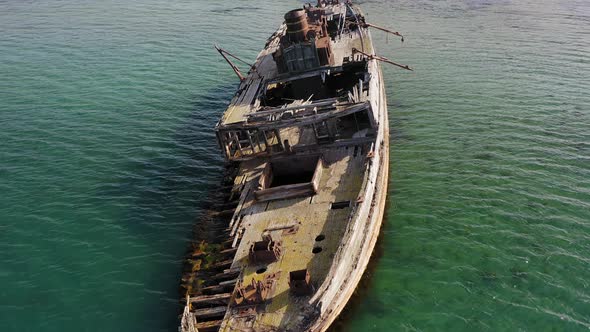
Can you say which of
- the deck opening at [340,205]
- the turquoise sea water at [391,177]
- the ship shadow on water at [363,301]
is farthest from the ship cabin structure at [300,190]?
the turquoise sea water at [391,177]

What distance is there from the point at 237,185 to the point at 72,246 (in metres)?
7.53

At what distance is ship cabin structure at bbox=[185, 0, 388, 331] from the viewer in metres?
13.9

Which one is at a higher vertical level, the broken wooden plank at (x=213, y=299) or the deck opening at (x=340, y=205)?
the deck opening at (x=340, y=205)

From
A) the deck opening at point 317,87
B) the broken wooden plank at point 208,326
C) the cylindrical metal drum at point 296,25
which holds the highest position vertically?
the cylindrical metal drum at point 296,25

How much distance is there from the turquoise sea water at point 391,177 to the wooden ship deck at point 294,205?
1612 mm

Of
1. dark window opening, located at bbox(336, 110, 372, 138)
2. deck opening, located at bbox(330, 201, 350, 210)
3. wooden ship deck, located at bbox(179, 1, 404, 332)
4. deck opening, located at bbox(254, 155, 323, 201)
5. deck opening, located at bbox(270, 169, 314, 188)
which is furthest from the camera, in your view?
dark window opening, located at bbox(336, 110, 372, 138)

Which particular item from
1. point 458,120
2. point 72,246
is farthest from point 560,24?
point 72,246

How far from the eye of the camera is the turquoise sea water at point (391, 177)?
1585 centimetres

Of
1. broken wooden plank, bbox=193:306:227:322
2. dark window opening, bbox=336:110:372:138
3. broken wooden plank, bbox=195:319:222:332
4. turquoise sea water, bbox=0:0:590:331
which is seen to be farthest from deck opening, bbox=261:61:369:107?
broken wooden plank, bbox=195:319:222:332

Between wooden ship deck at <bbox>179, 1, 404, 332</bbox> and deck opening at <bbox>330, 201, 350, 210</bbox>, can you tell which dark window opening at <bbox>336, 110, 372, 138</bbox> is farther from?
deck opening at <bbox>330, 201, 350, 210</bbox>

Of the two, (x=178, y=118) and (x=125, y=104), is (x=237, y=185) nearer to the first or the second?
(x=178, y=118)

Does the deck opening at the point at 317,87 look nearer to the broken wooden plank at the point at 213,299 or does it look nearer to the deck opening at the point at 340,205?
the deck opening at the point at 340,205

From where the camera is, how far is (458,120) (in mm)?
28594

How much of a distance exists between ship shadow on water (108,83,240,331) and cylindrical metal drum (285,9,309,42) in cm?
825
